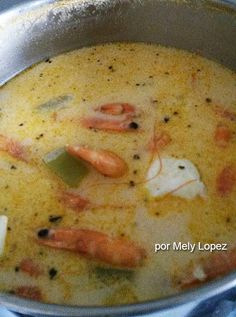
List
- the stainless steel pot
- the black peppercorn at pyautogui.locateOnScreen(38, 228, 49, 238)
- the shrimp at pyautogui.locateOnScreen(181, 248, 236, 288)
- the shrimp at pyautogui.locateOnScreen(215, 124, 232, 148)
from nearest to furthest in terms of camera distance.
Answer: the shrimp at pyautogui.locateOnScreen(181, 248, 236, 288) < the black peppercorn at pyautogui.locateOnScreen(38, 228, 49, 238) < the shrimp at pyautogui.locateOnScreen(215, 124, 232, 148) < the stainless steel pot

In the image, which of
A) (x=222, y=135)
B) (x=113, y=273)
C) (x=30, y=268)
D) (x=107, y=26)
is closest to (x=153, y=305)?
(x=113, y=273)

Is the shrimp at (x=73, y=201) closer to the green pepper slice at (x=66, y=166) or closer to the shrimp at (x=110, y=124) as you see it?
the green pepper slice at (x=66, y=166)

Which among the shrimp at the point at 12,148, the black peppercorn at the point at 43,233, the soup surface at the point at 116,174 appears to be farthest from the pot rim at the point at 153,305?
the shrimp at the point at 12,148

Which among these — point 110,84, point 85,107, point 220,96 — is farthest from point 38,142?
point 220,96

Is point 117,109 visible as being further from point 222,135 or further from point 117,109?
point 222,135

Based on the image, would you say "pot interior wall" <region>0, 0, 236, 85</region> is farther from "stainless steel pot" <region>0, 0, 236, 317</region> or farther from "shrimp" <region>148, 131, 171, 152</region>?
"shrimp" <region>148, 131, 171, 152</region>

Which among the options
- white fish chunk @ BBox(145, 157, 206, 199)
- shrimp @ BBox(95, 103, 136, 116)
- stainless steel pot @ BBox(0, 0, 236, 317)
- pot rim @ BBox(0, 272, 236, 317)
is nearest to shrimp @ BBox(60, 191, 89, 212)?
white fish chunk @ BBox(145, 157, 206, 199)
